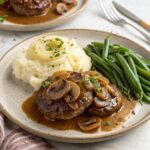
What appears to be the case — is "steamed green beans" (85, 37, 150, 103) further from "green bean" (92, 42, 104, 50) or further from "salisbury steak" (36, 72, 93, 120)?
"salisbury steak" (36, 72, 93, 120)

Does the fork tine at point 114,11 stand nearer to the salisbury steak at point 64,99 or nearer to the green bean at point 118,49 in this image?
the green bean at point 118,49

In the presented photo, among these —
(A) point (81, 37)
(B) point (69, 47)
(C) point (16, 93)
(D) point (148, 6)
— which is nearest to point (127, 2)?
(D) point (148, 6)

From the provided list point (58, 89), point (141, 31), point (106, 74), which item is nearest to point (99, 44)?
point (106, 74)

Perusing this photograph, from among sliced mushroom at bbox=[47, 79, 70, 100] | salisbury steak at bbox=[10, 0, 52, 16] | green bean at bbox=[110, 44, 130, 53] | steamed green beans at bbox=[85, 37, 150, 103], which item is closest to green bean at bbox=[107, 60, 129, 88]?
steamed green beans at bbox=[85, 37, 150, 103]

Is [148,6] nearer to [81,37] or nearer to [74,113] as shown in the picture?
[81,37]

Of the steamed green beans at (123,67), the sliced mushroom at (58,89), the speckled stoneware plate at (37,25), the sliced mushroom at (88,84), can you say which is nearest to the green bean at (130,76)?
the steamed green beans at (123,67)
